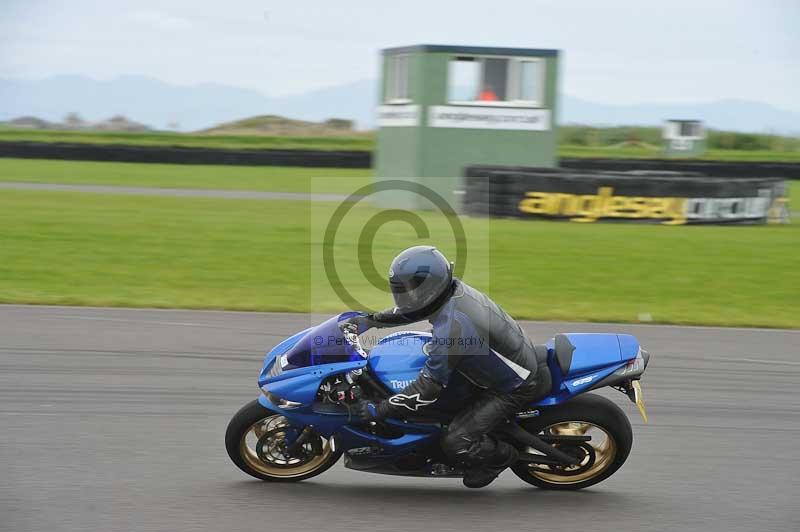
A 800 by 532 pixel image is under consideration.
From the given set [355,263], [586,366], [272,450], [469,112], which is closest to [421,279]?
[586,366]

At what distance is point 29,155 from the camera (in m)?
36.8

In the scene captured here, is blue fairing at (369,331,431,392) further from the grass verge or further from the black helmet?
the grass verge

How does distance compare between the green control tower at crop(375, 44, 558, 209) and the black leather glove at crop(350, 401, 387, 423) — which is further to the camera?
the green control tower at crop(375, 44, 558, 209)

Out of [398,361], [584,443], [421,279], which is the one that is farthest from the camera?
[584,443]

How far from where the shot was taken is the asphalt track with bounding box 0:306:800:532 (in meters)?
4.88

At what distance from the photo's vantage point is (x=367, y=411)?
5.10 m

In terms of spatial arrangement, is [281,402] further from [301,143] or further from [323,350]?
[301,143]

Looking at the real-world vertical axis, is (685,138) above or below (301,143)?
above

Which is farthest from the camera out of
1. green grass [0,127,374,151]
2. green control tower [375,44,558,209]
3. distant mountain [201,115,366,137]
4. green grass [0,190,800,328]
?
distant mountain [201,115,366,137]

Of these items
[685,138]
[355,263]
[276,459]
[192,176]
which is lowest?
[355,263]

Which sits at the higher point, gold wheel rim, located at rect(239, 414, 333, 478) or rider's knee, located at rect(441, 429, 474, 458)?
rider's knee, located at rect(441, 429, 474, 458)

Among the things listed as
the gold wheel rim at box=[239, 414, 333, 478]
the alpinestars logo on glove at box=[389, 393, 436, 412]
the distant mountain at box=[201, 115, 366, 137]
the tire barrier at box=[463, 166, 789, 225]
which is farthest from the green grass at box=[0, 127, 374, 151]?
the alpinestars logo on glove at box=[389, 393, 436, 412]

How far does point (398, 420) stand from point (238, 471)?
106 cm

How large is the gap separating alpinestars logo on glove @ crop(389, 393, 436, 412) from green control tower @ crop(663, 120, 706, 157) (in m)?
42.6
